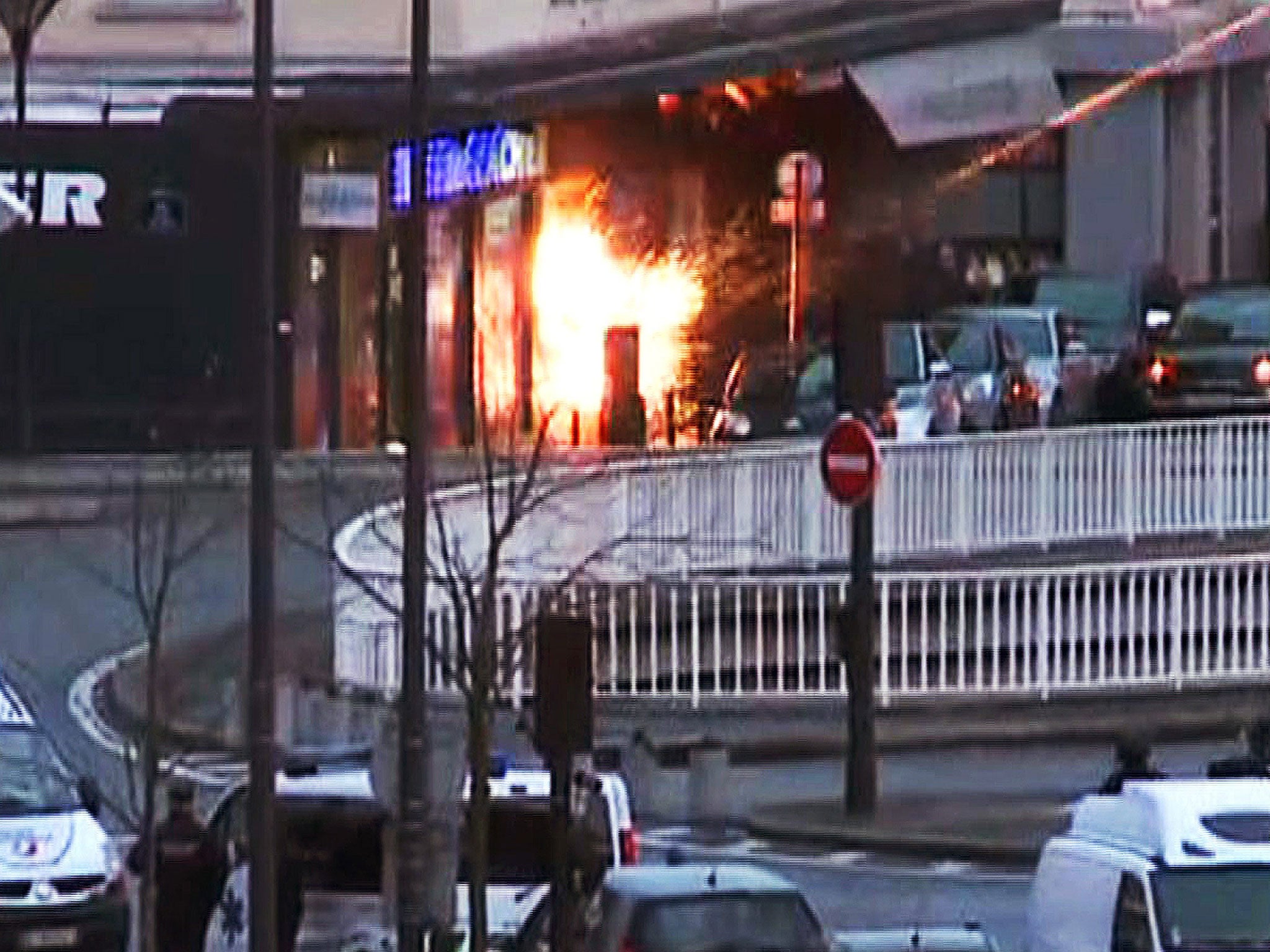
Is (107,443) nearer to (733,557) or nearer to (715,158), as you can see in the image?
(715,158)

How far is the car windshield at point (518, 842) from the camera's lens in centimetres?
2214

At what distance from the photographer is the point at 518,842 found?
22.3 meters

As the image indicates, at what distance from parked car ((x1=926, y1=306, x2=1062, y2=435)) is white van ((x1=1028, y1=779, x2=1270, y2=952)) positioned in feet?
71.9

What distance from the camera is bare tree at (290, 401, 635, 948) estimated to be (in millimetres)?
20750

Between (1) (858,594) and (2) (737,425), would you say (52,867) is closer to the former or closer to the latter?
(1) (858,594)

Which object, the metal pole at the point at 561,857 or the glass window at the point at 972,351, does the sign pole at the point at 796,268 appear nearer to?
the glass window at the point at 972,351

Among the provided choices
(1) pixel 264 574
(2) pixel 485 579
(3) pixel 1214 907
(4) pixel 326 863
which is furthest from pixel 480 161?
(3) pixel 1214 907

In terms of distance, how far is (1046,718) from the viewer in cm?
3225

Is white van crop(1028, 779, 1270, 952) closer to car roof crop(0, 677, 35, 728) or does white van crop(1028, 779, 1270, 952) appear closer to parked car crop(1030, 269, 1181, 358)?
car roof crop(0, 677, 35, 728)

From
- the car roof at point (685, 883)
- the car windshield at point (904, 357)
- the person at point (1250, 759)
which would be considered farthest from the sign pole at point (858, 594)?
the car windshield at point (904, 357)

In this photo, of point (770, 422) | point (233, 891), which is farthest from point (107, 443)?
point (233, 891)

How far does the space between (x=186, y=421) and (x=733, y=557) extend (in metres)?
16.4

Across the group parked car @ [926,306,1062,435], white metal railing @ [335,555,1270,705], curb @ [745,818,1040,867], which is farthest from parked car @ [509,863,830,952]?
parked car @ [926,306,1062,435]

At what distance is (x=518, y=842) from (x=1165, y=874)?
14.4ft
